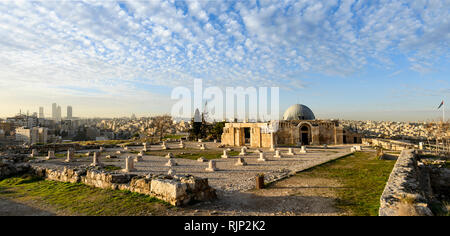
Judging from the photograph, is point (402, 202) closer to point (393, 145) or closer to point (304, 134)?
point (393, 145)

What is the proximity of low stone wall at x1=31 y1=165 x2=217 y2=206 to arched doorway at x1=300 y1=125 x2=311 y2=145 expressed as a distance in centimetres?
2677

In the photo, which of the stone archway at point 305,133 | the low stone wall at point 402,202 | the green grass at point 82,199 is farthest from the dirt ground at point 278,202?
the stone archway at point 305,133

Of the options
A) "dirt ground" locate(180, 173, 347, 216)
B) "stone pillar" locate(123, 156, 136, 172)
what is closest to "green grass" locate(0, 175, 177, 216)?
"dirt ground" locate(180, 173, 347, 216)

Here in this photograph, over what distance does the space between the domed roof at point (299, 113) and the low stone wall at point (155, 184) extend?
105ft

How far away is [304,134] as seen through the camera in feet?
106

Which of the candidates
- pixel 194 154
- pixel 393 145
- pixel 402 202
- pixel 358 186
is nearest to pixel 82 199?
pixel 402 202

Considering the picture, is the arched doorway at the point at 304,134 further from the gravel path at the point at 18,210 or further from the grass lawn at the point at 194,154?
the gravel path at the point at 18,210

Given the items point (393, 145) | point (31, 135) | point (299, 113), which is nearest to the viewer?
point (393, 145)

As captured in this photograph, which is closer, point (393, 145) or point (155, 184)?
point (155, 184)

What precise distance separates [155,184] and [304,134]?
28280 mm

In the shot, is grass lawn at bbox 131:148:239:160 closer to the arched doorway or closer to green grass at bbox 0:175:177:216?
green grass at bbox 0:175:177:216

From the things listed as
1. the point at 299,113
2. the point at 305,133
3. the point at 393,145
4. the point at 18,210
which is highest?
the point at 299,113
